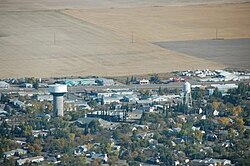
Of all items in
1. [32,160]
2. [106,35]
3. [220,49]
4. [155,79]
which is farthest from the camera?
[106,35]

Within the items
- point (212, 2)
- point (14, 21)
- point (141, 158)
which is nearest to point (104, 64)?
point (14, 21)

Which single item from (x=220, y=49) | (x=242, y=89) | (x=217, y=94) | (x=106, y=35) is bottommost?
(x=217, y=94)

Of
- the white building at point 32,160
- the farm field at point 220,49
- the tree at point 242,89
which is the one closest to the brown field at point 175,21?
the farm field at point 220,49

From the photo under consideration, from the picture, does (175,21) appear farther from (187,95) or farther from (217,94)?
(187,95)

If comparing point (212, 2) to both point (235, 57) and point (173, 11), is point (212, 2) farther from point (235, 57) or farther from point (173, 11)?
point (235, 57)

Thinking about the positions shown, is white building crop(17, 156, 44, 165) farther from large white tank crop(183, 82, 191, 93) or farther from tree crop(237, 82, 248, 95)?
tree crop(237, 82, 248, 95)

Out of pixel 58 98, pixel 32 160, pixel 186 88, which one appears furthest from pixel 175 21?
pixel 32 160
